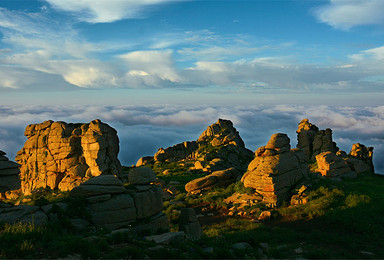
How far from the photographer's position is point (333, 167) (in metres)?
44.1

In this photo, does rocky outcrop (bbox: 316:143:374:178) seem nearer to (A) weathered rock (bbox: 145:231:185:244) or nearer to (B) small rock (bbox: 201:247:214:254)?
(B) small rock (bbox: 201:247:214:254)

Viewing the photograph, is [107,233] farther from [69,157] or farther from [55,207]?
[69,157]

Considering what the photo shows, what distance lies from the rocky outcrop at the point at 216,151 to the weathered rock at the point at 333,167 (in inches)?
781

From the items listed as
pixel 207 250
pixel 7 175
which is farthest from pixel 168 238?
pixel 7 175

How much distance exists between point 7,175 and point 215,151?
4941 centimetres

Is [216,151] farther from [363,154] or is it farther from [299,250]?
[299,250]

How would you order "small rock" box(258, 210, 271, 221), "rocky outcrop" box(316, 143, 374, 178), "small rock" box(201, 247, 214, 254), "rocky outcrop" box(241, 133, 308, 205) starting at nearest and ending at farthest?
"small rock" box(201, 247, 214, 254) < "small rock" box(258, 210, 271, 221) < "rocky outcrop" box(241, 133, 308, 205) < "rocky outcrop" box(316, 143, 374, 178)

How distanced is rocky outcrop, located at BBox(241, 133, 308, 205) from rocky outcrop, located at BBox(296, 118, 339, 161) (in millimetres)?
31236

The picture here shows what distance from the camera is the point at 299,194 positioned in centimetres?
3281

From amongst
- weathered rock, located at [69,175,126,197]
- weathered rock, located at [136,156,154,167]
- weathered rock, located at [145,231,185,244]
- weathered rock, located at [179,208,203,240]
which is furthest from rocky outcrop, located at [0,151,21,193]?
weathered rock, located at [136,156,154,167]

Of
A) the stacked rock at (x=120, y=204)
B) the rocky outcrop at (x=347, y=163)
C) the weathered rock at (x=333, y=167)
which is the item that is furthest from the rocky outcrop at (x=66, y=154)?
the rocky outcrop at (x=347, y=163)

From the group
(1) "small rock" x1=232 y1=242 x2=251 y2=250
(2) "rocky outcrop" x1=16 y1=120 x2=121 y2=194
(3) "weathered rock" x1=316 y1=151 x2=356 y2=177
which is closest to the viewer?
(1) "small rock" x1=232 y1=242 x2=251 y2=250

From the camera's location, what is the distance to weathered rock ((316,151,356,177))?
43.7 meters

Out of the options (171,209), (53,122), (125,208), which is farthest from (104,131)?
(125,208)
